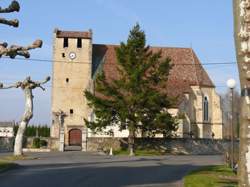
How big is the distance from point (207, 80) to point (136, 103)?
80.1ft

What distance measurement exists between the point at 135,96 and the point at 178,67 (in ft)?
78.2

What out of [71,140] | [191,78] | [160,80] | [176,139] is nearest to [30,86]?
[160,80]

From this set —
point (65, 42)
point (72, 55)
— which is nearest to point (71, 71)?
point (72, 55)

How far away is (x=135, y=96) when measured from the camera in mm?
44000

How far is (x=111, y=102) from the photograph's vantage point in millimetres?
45219

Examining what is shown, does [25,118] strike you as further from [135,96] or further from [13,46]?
[13,46]

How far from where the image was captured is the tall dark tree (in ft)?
146

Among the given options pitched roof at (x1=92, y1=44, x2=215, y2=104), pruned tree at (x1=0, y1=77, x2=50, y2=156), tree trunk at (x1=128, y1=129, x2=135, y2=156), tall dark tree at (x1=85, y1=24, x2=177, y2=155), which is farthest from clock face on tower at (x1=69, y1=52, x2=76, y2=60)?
pruned tree at (x1=0, y1=77, x2=50, y2=156)

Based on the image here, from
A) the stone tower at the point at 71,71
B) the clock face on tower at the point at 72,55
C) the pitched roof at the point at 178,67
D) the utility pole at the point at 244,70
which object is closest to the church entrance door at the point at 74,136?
the stone tower at the point at 71,71

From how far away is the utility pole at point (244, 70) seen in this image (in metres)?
5.44

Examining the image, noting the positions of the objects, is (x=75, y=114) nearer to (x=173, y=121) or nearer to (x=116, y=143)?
(x=116, y=143)

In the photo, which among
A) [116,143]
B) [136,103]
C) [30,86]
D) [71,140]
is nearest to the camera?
[30,86]

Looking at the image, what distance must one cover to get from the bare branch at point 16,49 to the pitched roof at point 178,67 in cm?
4862

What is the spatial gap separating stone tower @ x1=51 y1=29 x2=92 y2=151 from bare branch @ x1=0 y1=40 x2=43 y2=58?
48322 millimetres
